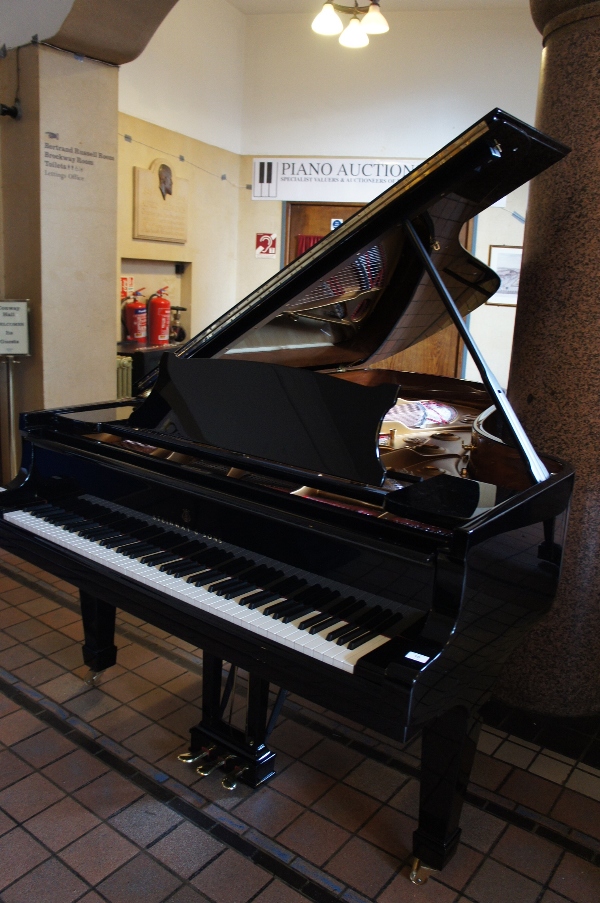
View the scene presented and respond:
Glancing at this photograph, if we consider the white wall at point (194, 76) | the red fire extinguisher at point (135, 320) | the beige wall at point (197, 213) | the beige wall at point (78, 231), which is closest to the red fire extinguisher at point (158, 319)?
the red fire extinguisher at point (135, 320)

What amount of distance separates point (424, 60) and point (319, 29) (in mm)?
2068

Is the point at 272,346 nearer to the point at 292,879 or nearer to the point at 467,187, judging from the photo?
the point at 467,187

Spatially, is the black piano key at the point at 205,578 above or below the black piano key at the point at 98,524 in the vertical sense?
below

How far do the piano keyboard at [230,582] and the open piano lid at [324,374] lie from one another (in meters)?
0.28

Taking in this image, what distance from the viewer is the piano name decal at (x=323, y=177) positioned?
7.23m

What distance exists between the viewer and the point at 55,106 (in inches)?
153

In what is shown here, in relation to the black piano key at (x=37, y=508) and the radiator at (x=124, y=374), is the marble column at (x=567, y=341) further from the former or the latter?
the radiator at (x=124, y=374)

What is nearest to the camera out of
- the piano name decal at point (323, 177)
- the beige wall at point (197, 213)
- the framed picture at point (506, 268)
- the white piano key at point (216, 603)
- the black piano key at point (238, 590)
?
the white piano key at point (216, 603)

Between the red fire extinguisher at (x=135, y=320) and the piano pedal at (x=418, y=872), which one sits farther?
the red fire extinguisher at (x=135, y=320)

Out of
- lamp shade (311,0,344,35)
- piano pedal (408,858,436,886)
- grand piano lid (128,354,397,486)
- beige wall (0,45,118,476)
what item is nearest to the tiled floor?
piano pedal (408,858,436,886)

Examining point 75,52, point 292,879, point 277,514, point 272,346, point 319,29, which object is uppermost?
point 319,29

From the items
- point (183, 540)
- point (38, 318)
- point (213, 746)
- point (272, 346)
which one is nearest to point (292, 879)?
point (213, 746)

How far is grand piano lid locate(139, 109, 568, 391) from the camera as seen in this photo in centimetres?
165

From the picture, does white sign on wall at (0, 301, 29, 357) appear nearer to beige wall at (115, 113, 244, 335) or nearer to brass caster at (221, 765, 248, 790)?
beige wall at (115, 113, 244, 335)
